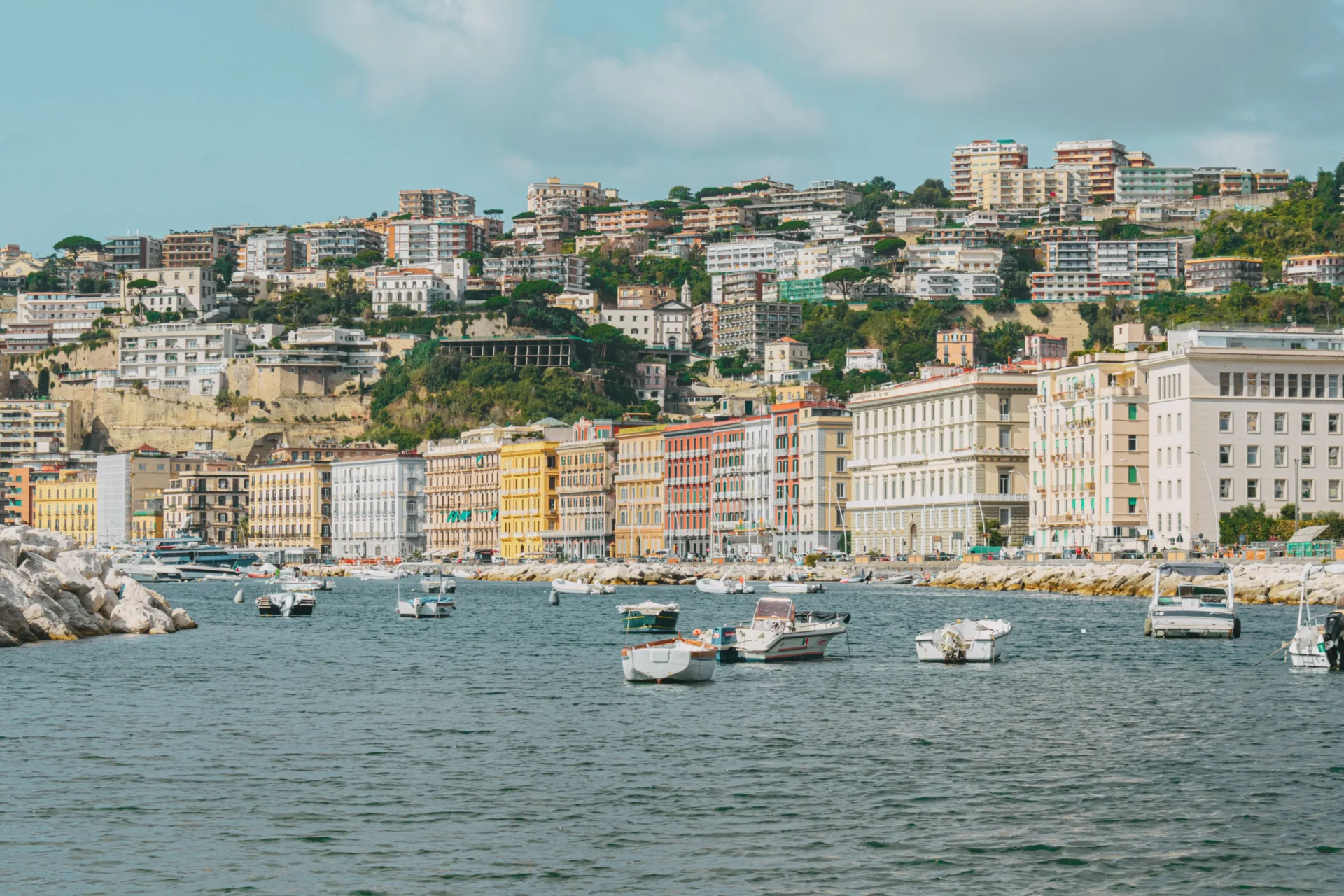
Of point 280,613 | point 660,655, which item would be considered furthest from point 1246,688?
point 280,613

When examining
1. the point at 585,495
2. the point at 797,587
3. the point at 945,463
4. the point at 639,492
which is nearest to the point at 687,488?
the point at 639,492

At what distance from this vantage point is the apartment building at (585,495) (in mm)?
152750

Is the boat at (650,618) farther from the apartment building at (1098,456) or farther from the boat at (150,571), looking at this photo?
the boat at (150,571)

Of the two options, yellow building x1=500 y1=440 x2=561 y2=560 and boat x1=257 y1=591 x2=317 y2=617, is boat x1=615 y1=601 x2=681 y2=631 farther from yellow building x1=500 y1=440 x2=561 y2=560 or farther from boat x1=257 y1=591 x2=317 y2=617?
yellow building x1=500 y1=440 x2=561 y2=560

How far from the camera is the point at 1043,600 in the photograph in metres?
83.6

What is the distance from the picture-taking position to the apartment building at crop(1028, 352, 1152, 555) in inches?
4107

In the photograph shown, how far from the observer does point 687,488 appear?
14538 centimetres

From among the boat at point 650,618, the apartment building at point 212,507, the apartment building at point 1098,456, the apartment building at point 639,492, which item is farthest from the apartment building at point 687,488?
the boat at point 650,618

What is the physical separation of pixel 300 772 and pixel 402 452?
156731mm

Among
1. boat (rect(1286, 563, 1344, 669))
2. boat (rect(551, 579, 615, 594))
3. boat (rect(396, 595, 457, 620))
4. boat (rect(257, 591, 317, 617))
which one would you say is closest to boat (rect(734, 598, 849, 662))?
boat (rect(1286, 563, 1344, 669))

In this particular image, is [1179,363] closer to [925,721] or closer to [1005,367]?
[1005,367]

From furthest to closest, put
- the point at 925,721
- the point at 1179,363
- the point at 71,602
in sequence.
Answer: the point at 1179,363
the point at 71,602
the point at 925,721

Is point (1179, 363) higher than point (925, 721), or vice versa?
point (1179, 363)

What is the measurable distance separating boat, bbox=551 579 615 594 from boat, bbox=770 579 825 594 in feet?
32.5
